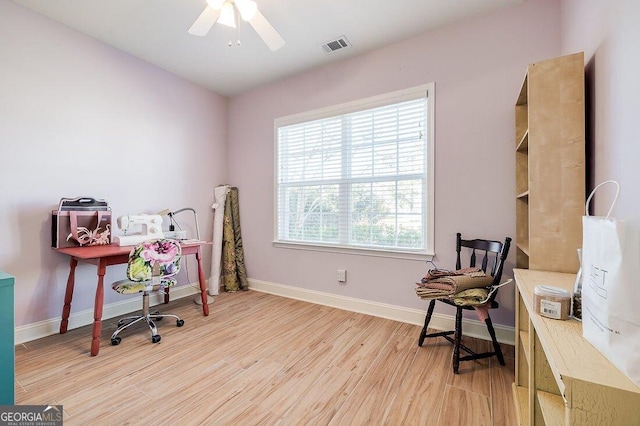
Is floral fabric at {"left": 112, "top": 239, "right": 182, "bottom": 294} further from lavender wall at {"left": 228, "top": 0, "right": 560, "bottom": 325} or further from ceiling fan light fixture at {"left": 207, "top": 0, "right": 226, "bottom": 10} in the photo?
ceiling fan light fixture at {"left": 207, "top": 0, "right": 226, "bottom": 10}

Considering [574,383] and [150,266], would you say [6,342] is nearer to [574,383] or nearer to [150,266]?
[150,266]

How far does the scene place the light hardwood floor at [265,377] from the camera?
4.68 ft

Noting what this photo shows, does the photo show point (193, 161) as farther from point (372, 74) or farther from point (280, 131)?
point (372, 74)

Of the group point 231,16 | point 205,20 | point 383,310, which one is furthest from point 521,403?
point 205,20

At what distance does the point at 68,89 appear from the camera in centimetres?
239

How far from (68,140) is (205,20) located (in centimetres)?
168

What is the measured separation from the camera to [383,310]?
8.77ft

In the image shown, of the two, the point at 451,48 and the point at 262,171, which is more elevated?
the point at 451,48

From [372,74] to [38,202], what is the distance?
10.5ft

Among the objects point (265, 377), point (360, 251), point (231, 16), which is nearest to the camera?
point (265, 377)

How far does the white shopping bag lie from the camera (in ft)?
1.92

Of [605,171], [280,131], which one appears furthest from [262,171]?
[605,171]

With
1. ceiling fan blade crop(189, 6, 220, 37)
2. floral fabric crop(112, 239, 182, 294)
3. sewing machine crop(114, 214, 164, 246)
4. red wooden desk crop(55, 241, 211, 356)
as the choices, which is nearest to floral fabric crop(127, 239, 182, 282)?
floral fabric crop(112, 239, 182, 294)

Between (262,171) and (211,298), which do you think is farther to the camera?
(262,171)
